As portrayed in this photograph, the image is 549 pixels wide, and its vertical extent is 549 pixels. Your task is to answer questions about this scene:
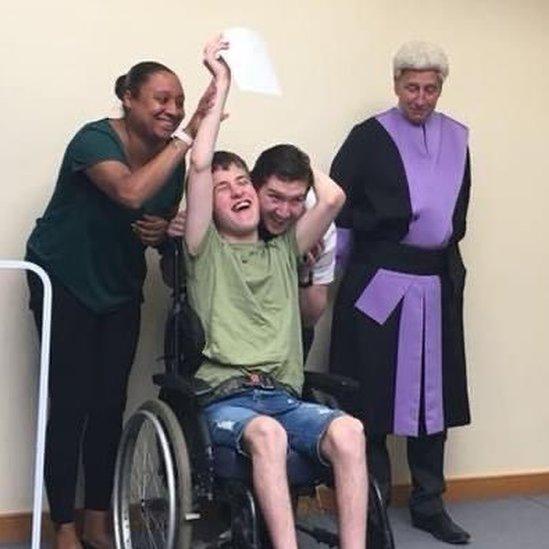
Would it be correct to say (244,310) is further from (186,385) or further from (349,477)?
(349,477)

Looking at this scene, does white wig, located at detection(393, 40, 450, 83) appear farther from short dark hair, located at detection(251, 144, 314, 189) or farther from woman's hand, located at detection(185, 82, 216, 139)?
woman's hand, located at detection(185, 82, 216, 139)

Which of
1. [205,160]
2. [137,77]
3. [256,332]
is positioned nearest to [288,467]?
[256,332]

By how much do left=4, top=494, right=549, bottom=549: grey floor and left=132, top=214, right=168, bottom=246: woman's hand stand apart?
100 cm

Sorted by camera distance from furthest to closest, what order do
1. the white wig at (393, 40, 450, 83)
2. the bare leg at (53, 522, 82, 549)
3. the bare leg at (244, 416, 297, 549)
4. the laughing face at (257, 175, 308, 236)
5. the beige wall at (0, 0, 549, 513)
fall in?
the white wig at (393, 40, 450, 83)
the beige wall at (0, 0, 549, 513)
the bare leg at (53, 522, 82, 549)
the laughing face at (257, 175, 308, 236)
the bare leg at (244, 416, 297, 549)

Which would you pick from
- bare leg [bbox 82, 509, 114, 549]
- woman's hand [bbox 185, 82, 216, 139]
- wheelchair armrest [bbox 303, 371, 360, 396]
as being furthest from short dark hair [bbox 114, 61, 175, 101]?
bare leg [bbox 82, 509, 114, 549]

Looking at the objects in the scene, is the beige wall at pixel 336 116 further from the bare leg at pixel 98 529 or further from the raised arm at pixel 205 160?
the raised arm at pixel 205 160

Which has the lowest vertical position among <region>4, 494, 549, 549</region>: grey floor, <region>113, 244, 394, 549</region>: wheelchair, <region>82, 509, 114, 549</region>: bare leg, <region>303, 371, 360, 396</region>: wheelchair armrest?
<region>4, 494, 549, 549</region>: grey floor

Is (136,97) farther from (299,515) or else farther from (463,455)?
(463,455)

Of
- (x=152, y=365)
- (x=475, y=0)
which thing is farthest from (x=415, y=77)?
(x=152, y=365)

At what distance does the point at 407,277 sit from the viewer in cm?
295

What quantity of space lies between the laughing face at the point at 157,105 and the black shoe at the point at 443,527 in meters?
1.46

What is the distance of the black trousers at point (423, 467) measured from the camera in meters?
3.00

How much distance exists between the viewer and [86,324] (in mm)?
2527

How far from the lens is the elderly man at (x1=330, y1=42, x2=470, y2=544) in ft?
9.62
